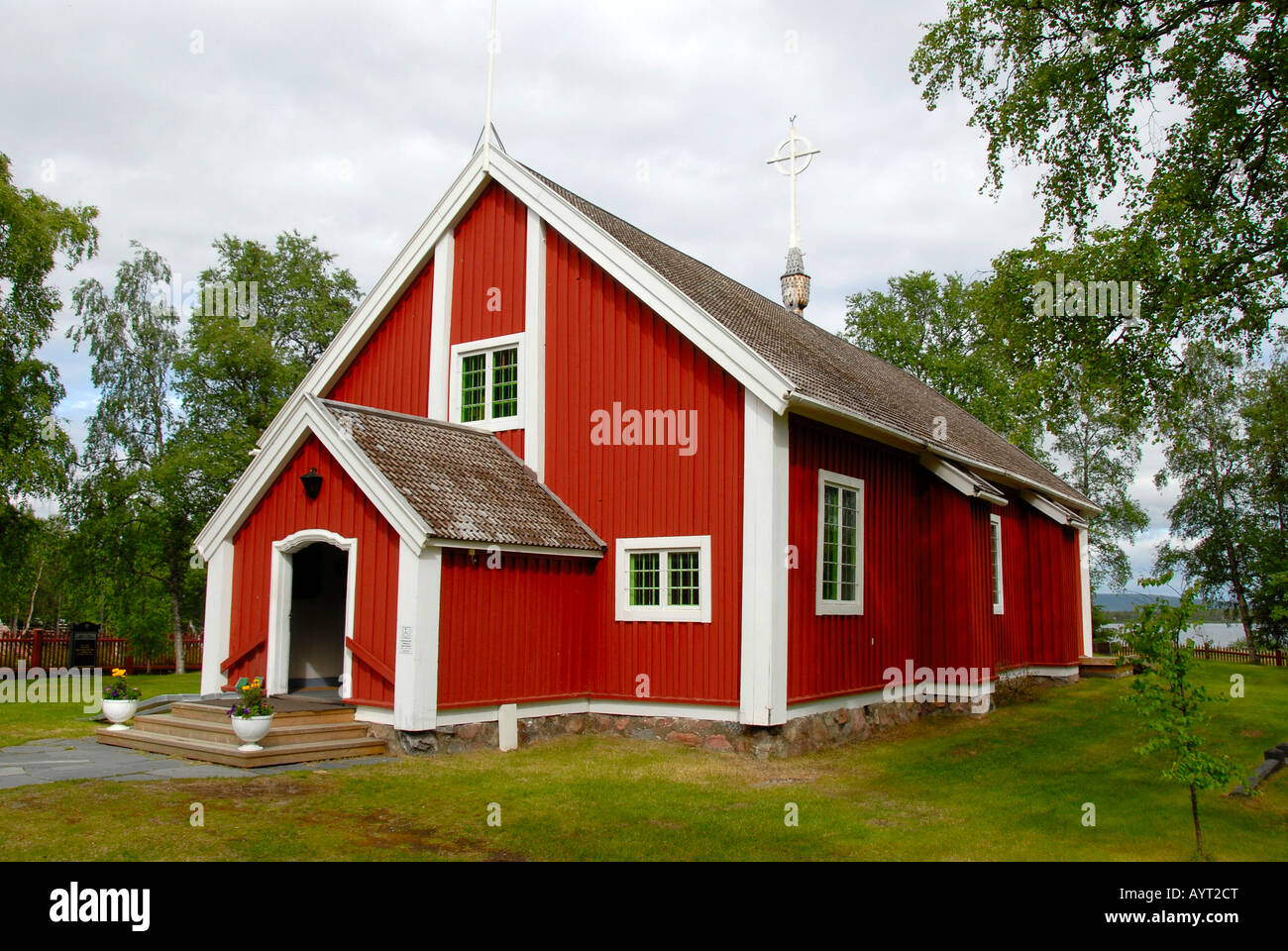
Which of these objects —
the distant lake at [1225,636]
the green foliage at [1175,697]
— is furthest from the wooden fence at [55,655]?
the distant lake at [1225,636]

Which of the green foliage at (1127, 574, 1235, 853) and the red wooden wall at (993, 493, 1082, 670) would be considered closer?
the green foliage at (1127, 574, 1235, 853)

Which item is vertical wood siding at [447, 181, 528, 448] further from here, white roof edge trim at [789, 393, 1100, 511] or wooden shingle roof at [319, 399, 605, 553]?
white roof edge trim at [789, 393, 1100, 511]

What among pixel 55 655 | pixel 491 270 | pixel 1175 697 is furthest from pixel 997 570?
pixel 55 655

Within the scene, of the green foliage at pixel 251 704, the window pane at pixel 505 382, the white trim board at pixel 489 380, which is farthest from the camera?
the window pane at pixel 505 382

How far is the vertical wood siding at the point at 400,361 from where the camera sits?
16.8 m

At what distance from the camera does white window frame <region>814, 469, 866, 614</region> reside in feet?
45.1

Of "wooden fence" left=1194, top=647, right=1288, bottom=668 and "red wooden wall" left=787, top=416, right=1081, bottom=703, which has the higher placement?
"red wooden wall" left=787, top=416, right=1081, bottom=703

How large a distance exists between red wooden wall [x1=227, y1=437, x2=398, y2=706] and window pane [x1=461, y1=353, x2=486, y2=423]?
10.8ft

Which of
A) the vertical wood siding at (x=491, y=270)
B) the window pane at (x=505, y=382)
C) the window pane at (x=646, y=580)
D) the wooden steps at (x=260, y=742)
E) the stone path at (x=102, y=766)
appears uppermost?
the vertical wood siding at (x=491, y=270)

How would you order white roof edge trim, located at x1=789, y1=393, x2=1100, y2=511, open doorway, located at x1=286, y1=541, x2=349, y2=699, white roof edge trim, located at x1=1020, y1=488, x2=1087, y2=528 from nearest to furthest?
white roof edge trim, located at x1=789, y1=393, x2=1100, y2=511 < open doorway, located at x1=286, y1=541, x2=349, y2=699 < white roof edge trim, located at x1=1020, y1=488, x2=1087, y2=528

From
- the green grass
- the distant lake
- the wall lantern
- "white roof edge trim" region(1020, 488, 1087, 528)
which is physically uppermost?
"white roof edge trim" region(1020, 488, 1087, 528)

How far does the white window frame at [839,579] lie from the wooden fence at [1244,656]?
26.8 meters

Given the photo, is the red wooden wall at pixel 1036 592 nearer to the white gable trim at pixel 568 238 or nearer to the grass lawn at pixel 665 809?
the grass lawn at pixel 665 809

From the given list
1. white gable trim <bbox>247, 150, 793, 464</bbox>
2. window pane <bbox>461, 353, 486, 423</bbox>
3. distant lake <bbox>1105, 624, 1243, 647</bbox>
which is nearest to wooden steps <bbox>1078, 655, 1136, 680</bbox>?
distant lake <bbox>1105, 624, 1243, 647</bbox>
